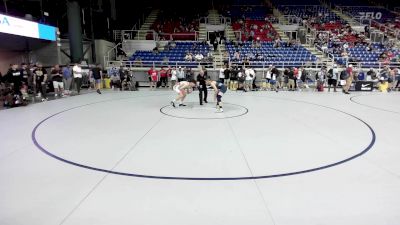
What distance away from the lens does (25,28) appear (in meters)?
13.4

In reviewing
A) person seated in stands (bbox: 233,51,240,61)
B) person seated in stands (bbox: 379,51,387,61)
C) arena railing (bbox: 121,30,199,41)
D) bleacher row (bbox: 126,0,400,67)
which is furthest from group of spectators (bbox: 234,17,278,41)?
person seated in stands (bbox: 379,51,387,61)

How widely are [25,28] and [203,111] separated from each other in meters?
9.89

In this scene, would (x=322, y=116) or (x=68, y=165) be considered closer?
(x=68, y=165)

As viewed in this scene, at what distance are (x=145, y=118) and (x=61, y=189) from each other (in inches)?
180

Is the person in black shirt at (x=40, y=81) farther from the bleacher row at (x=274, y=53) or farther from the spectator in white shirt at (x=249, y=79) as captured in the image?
the bleacher row at (x=274, y=53)

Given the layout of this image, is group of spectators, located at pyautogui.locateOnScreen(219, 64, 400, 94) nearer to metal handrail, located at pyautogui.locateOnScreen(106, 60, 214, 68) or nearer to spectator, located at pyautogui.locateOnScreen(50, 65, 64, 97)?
metal handrail, located at pyautogui.locateOnScreen(106, 60, 214, 68)

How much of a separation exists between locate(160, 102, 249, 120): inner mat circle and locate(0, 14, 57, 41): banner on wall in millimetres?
7847

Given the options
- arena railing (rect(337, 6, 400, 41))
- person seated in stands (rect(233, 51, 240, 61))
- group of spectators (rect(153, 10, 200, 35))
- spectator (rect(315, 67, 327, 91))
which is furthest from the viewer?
group of spectators (rect(153, 10, 200, 35))

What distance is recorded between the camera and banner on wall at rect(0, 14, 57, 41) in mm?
12000

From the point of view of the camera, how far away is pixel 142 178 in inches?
163

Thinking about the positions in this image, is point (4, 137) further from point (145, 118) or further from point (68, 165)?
point (145, 118)

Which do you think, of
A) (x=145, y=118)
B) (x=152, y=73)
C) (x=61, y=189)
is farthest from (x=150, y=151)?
(x=152, y=73)

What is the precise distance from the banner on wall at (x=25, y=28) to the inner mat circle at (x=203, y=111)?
7.85 meters

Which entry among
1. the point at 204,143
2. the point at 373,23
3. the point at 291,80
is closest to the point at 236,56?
the point at 291,80
